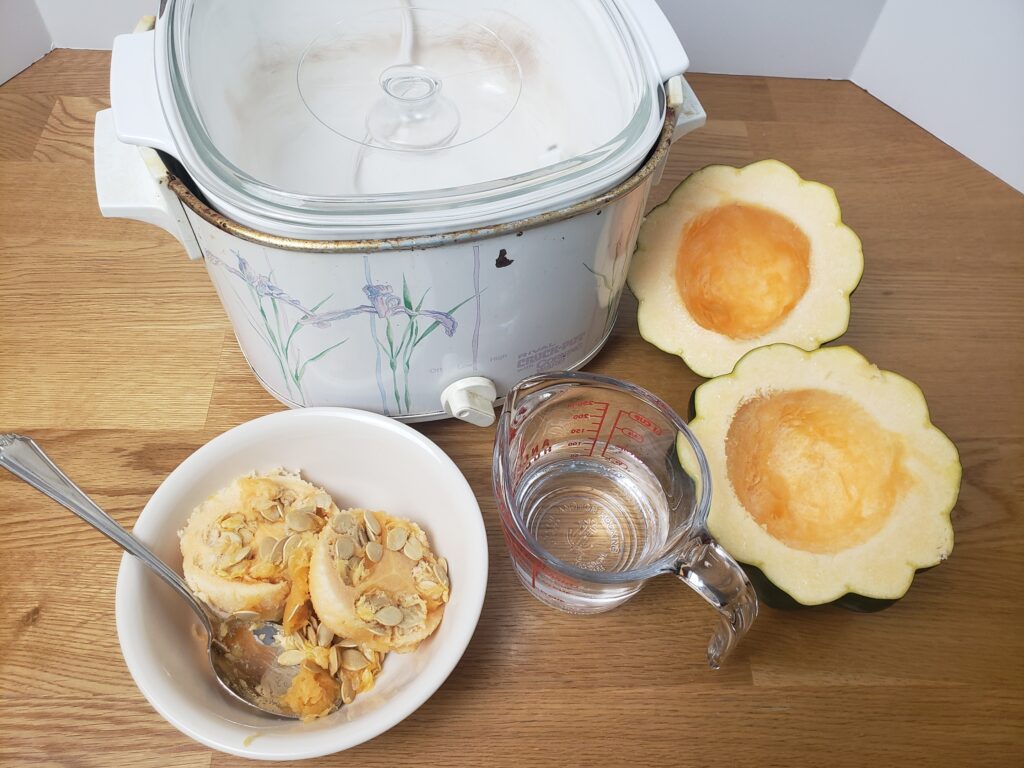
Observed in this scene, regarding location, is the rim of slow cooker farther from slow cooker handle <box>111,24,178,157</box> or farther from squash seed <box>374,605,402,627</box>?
squash seed <box>374,605,402,627</box>

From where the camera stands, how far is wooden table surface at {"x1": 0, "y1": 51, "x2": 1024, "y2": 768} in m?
0.54

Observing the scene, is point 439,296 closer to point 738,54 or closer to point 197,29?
point 197,29

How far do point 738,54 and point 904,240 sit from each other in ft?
0.97

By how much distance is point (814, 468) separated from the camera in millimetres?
621

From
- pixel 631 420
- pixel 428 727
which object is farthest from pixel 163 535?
pixel 631 420

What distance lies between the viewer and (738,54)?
930 millimetres

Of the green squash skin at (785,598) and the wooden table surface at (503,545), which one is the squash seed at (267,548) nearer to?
the wooden table surface at (503,545)

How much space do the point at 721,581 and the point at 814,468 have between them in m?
0.18

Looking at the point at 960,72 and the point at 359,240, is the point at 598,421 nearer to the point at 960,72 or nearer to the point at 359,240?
the point at 359,240

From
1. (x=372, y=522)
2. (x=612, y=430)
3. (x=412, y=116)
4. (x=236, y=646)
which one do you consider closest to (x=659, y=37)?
(x=412, y=116)

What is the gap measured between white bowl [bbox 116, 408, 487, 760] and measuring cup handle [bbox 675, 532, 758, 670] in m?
0.13

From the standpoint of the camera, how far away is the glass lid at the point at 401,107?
0.48m

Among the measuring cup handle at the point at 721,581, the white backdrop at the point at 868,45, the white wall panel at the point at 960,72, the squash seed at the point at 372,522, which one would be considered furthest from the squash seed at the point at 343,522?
the white wall panel at the point at 960,72

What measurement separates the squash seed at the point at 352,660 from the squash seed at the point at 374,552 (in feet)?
0.20
